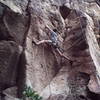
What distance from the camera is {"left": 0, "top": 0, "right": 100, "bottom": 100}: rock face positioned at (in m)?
7.63

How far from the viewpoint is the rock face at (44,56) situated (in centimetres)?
763

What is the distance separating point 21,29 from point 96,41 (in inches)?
116

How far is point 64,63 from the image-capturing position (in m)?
8.51

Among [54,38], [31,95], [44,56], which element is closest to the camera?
[31,95]

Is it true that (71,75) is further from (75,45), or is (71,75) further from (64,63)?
(75,45)

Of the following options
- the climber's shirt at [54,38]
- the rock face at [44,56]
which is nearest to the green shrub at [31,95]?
the rock face at [44,56]

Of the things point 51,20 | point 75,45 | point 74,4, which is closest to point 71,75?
point 75,45

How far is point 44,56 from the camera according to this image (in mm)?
8430

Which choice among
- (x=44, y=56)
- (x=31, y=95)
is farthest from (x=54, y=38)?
(x=31, y=95)

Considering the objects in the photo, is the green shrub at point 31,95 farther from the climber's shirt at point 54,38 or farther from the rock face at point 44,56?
the climber's shirt at point 54,38

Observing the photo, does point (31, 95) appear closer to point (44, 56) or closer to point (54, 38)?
point (44, 56)

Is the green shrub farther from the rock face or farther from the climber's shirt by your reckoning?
the climber's shirt

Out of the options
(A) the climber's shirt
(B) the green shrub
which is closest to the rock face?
(A) the climber's shirt

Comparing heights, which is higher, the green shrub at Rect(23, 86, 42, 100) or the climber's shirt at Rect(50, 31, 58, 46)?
the climber's shirt at Rect(50, 31, 58, 46)
